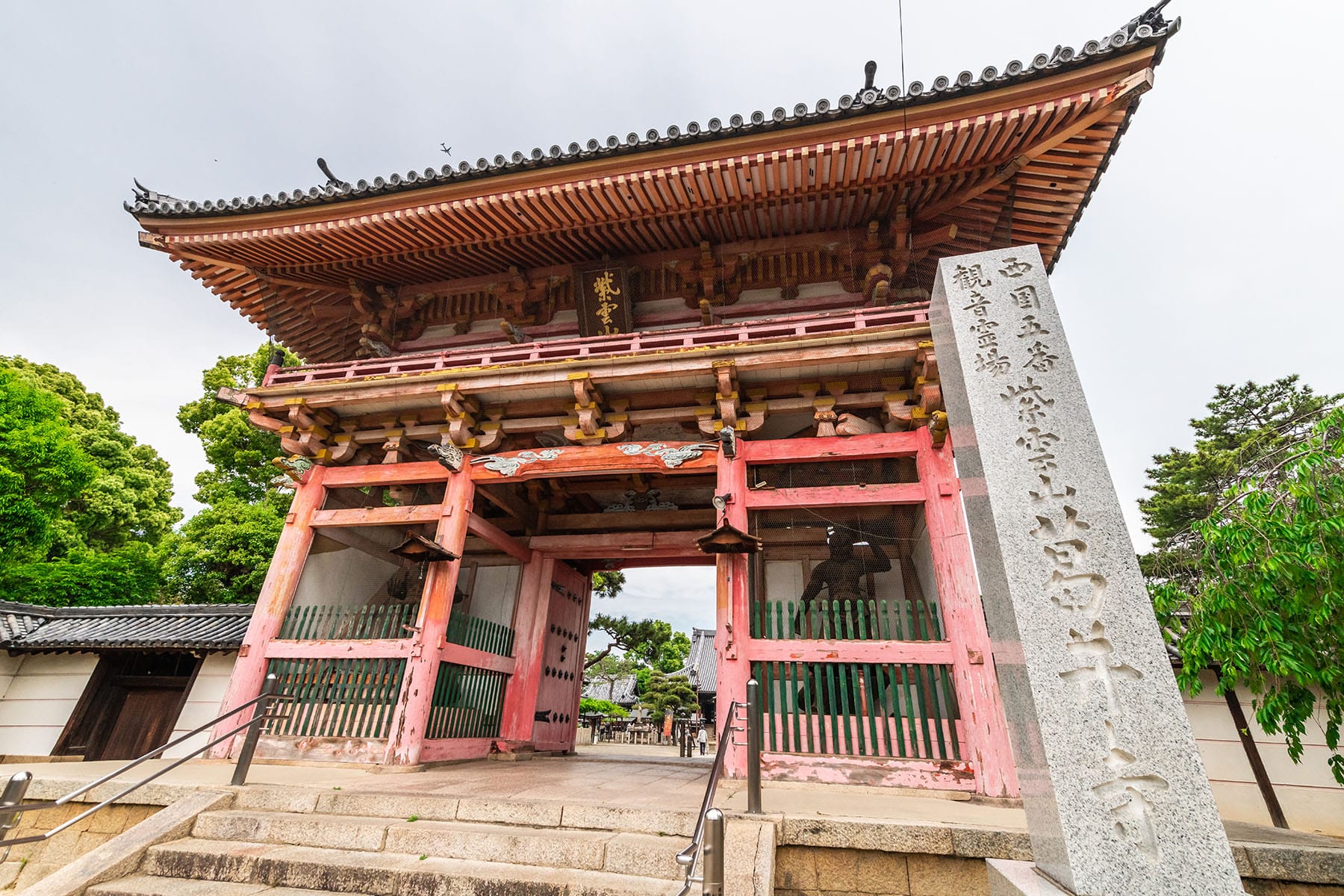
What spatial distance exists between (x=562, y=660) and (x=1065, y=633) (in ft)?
28.3

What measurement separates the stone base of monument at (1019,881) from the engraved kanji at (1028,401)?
7.79 ft

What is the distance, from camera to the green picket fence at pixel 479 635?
771 cm

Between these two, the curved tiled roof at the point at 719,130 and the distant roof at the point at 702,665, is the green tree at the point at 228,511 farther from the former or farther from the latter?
the distant roof at the point at 702,665

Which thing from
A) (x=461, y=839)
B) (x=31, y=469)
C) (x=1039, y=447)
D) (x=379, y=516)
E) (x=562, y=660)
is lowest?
(x=461, y=839)

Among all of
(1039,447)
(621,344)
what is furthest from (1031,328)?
(621,344)

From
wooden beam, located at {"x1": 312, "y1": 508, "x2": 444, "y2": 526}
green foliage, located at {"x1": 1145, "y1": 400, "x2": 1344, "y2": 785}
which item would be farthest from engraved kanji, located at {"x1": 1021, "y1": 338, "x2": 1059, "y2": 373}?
wooden beam, located at {"x1": 312, "y1": 508, "x2": 444, "y2": 526}

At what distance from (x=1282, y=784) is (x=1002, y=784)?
4399 millimetres

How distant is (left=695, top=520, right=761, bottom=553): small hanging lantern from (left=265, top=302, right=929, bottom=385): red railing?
223cm

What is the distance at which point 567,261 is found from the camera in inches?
352

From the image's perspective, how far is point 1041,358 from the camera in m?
3.82

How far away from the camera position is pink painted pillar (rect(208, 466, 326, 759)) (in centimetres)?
708

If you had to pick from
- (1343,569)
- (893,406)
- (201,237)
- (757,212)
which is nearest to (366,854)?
(893,406)

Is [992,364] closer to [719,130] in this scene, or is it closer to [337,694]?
[719,130]

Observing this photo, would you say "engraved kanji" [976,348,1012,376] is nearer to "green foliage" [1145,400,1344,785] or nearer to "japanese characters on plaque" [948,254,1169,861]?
"japanese characters on plaque" [948,254,1169,861]
